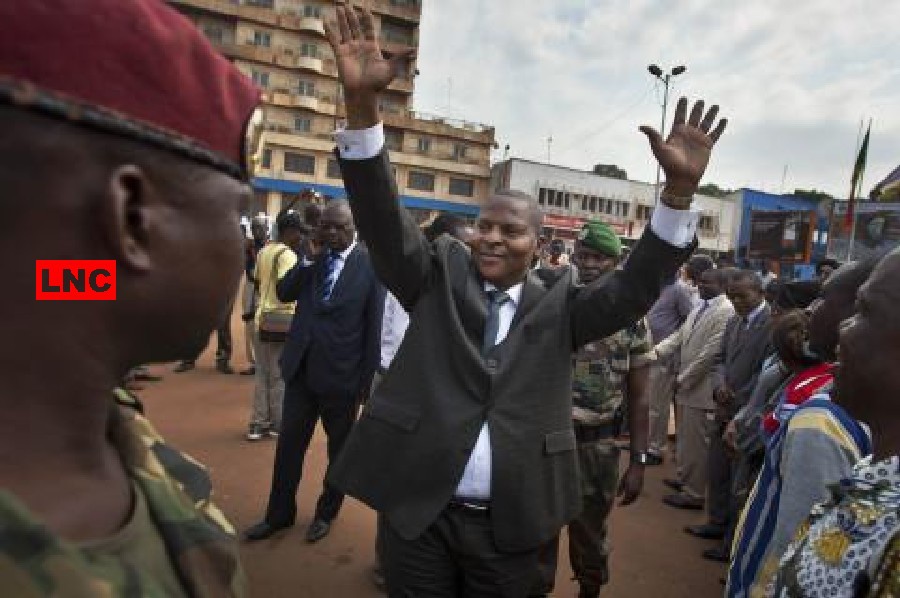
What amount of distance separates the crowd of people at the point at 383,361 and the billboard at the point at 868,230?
18.4 meters

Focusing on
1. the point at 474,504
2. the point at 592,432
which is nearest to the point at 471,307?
the point at 474,504

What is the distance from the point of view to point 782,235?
672 inches

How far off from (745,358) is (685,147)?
3.00 m

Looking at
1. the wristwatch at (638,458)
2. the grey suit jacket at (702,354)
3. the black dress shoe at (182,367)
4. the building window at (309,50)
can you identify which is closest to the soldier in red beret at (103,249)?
the wristwatch at (638,458)

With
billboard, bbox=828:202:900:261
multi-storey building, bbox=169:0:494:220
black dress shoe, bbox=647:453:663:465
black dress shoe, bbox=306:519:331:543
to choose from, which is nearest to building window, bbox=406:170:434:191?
multi-storey building, bbox=169:0:494:220

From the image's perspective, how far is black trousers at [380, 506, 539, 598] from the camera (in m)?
1.93

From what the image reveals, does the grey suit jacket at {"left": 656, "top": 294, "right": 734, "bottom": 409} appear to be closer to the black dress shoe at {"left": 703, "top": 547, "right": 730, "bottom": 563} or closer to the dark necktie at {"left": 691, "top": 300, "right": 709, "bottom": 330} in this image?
the dark necktie at {"left": 691, "top": 300, "right": 709, "bottom": 330}

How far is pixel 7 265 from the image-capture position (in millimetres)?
598

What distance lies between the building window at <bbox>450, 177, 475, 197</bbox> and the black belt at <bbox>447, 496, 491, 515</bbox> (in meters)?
38.0

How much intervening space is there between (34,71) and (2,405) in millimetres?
341

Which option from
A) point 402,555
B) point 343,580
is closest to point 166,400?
point 343,580

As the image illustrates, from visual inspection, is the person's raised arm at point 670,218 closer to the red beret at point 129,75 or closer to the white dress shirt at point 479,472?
the white dress shirt at point 479,472

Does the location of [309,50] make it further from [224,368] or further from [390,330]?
[390,330]

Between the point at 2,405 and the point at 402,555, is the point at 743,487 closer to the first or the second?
the point at 402,555
